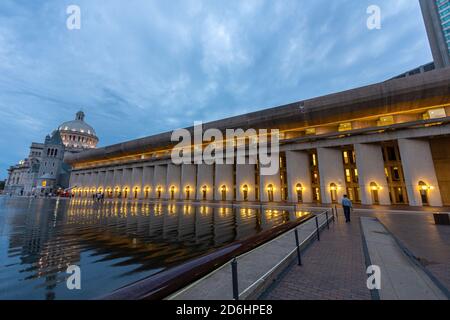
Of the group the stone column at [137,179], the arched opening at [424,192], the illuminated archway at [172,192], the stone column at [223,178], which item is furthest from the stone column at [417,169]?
the stone column at [137,179]

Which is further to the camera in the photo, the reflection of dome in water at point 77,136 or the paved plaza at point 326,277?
the reflection of dome in water at point 77,136

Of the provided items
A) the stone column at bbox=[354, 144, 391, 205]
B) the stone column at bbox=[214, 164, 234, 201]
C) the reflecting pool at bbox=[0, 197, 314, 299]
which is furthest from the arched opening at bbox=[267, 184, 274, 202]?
the reflecting pool at bbox=[0, 197, 314, 299]

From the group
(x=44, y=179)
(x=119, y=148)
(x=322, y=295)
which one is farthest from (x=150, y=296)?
(x=44, y=179)

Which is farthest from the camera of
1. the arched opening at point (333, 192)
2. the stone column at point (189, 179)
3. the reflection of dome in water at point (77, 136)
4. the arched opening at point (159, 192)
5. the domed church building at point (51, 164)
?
the reflection of dome in water at point (77, 136)

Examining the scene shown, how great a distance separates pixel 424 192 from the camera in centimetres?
2242

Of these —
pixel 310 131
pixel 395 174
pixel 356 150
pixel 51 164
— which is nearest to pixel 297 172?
pixel 310 131

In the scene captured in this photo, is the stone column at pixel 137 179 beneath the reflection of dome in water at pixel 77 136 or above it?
beneath

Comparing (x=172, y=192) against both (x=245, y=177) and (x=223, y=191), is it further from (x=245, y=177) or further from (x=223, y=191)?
(x=245, y=177)

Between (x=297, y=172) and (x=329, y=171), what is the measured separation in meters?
4.40

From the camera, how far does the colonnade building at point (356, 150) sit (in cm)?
2231

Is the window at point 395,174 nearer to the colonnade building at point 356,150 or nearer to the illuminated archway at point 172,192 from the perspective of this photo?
the colonnade building at point 356,150

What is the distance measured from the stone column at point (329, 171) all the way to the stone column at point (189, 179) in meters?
24.6

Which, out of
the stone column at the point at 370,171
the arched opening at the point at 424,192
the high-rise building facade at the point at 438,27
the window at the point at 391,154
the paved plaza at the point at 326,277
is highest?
the high-rise building facade at the point at 438,27
